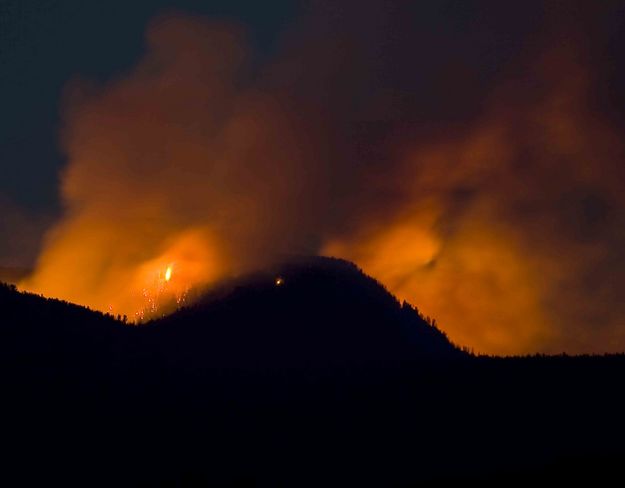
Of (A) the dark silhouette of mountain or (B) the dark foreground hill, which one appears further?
(A) the dark silhouette of mountain

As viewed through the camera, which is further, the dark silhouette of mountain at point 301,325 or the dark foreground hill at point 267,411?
the dark silhouette of mountain at point 301,325

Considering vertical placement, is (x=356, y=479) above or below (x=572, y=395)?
below

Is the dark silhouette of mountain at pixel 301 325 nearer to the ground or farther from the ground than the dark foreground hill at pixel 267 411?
farther from the ground

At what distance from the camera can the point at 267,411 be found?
3558 inches

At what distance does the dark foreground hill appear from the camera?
72375 millimetres

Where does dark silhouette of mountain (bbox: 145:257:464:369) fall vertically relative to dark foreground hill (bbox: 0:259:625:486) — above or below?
above

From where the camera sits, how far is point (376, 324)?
476 ft

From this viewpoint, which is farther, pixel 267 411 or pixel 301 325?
pixel 301 325

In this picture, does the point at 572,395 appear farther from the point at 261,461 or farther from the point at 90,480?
the point at 90,480

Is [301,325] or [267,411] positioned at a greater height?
[301,325]

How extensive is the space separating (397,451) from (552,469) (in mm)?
17418

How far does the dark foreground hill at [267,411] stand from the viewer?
7238 centimetres

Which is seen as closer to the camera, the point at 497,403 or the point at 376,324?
the point at 497,403

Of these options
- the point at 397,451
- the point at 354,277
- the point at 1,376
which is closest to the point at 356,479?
the point at 397,451
